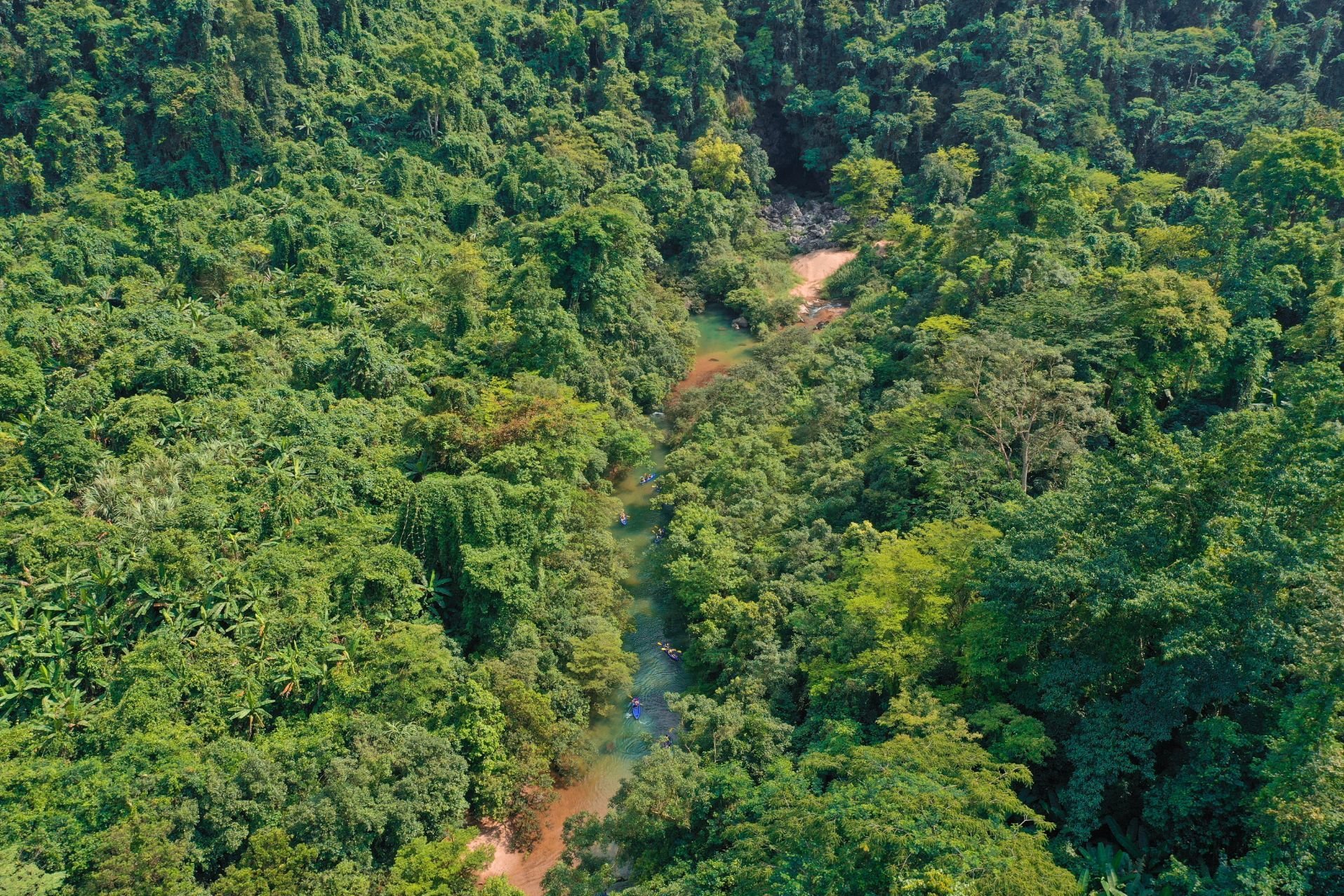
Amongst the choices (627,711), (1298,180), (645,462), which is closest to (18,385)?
(645,462)

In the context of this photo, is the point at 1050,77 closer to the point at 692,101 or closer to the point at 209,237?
the point at 692,101

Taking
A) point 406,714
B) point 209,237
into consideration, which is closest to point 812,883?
point 406,714

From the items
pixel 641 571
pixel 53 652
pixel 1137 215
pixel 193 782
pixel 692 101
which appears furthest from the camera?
pixel 692 101

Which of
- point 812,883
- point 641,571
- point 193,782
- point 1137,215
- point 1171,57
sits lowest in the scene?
point 641,571

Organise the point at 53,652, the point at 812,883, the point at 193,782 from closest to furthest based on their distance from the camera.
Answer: the point at 812,883
the point at 193,782
the point at 53,652

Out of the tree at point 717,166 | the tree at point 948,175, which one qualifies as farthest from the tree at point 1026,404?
the tree at point 717,166

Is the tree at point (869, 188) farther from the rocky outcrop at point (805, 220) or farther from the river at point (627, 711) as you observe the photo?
the river at point (627, 711)

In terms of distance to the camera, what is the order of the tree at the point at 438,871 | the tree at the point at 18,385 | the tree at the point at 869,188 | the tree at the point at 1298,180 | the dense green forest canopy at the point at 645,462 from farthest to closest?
the tree at the point at 869,188 < the tree at the point at 1298,180 < the tree at the point at 18,385 < the tree at the point at 438,871 < the dense green forest canopy at the point at 645,462
